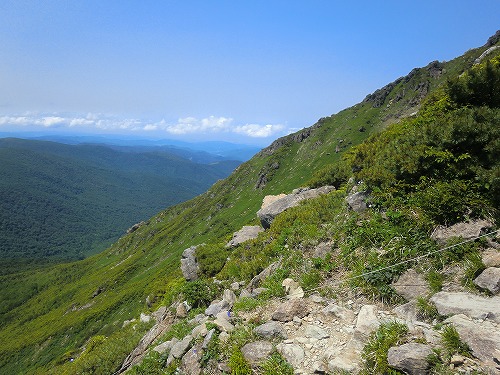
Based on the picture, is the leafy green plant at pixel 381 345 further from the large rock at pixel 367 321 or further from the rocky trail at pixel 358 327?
the large rock at pixel 367 321

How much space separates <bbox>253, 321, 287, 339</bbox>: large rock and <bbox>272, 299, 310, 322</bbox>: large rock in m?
0.38

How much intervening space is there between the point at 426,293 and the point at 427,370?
8.55 ft

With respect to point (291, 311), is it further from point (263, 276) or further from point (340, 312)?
point (263, 276)

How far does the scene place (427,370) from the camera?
5.50 metres

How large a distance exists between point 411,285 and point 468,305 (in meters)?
1.56

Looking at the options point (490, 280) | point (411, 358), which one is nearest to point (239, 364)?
point (411, 358)

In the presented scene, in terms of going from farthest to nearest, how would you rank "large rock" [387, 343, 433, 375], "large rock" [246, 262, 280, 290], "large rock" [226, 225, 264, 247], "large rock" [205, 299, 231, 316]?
"large rock" [226, 225, 264, 247], "large rock" [246, 262, 280, 290], "large rock" [205, 299, 231, 316], "large rock" [387, 343, 433, 375]

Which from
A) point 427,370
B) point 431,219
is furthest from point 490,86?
point 427,370

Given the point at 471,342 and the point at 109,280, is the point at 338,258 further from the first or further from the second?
the point at 109,280

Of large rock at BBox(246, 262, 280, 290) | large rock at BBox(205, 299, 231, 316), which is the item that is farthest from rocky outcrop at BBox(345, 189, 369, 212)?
large rock at BBox(205, 299, 231, 316)

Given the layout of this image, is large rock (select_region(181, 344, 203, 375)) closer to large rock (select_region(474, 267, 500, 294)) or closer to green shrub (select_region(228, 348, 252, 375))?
green shrub (select_region(228, 348, 252, 375))

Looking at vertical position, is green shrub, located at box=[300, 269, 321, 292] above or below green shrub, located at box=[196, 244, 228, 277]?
above

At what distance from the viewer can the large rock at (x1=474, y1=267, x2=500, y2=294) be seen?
6805 millimetres

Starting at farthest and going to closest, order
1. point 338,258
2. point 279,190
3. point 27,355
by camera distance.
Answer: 1. point 279,190
2. point 27,355
3. point 338,258
